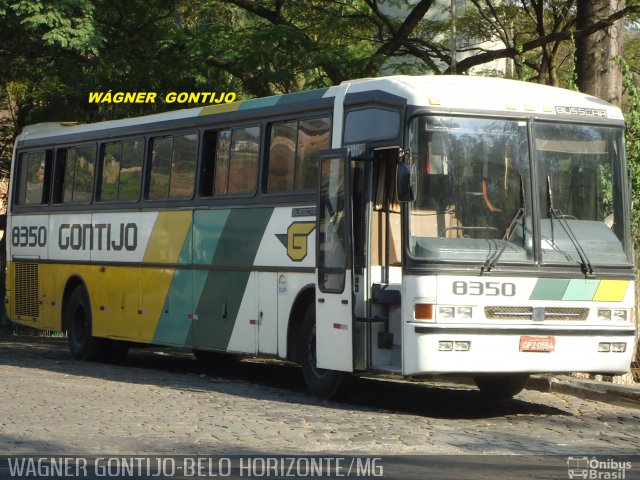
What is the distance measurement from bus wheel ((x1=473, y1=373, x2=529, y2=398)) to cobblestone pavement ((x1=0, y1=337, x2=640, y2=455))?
16 cm

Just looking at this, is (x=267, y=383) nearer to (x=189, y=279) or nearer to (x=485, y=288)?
(x=189, y=279)

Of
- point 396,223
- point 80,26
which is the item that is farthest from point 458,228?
point 80,26

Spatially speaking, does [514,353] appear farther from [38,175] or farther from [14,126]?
[14,126]

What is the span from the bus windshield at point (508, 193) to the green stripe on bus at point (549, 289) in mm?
202

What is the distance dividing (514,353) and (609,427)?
1.13 metres

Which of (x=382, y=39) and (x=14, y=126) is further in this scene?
(x=14, y=126)

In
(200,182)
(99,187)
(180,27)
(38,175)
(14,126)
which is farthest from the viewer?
(14,126)

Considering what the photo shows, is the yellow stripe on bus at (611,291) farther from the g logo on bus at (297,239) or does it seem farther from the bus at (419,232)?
the g logo on bus at (297,239)

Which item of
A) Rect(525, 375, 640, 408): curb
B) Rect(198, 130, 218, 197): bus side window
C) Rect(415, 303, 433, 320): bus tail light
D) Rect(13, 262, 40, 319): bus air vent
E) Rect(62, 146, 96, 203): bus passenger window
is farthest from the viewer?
Rect(13, 262, 40, 319): bus air vent

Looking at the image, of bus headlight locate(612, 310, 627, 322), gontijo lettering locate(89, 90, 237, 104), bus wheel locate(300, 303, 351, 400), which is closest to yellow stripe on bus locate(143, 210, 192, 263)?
bus wheel locate(300, 303, 351, 400)

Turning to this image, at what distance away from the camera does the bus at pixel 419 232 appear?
1261 cm

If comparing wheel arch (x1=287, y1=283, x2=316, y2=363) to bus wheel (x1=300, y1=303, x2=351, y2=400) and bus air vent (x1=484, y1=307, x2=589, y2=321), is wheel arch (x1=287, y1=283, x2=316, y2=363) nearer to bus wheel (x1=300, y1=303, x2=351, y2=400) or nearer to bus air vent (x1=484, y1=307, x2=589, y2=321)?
bus wheel (x1=300, y1=303, x2=351, y2=400)

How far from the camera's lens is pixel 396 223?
13.3 m

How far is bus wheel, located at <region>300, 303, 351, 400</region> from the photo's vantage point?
13930 millimetres
